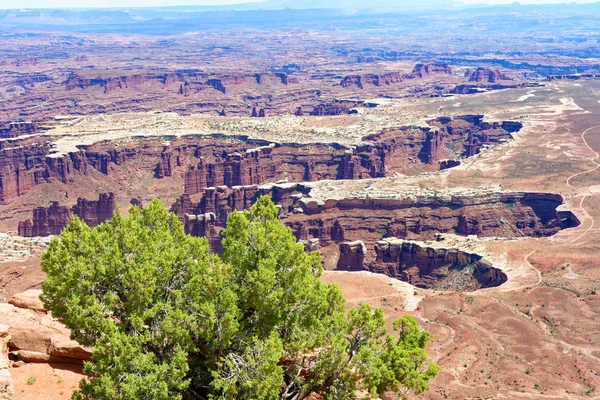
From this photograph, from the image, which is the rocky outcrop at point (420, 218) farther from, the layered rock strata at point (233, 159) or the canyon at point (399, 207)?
the layered rock strata at point (233, 159)

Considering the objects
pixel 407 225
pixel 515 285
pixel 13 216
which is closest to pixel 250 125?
pixel 13 216

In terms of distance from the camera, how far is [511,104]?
18538cm

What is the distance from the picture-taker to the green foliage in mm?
25172

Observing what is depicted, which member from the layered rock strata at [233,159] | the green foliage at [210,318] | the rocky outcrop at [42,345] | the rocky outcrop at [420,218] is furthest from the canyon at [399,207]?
the green foliage at [210,318]

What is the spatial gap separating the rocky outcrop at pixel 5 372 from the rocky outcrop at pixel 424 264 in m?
53.3

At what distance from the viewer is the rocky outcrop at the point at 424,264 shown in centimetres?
7312

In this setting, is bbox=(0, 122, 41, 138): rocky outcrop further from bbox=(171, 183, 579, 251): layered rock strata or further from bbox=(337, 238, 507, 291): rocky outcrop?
bbox=(337, 238, 507, 291): rocky outcrop

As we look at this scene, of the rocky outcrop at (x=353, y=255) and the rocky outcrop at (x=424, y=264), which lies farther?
the rocky outcrop at (x=353, y=255)

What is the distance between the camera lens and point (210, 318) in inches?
1028

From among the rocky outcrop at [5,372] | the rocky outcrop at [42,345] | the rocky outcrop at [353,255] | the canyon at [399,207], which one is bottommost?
the rocky outcrop at [353,255]

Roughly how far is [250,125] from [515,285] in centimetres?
10966

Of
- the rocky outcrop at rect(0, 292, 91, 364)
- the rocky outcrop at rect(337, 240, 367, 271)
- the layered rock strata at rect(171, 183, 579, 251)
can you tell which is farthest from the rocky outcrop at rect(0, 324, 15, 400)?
the layered rock strata at rect(171, 183, 579, 251)

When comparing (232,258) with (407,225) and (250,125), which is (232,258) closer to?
→ (407,225)

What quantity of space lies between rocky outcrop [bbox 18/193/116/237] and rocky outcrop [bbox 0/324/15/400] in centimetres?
7141
